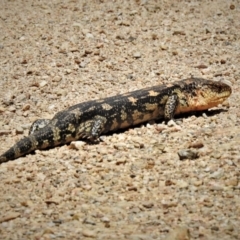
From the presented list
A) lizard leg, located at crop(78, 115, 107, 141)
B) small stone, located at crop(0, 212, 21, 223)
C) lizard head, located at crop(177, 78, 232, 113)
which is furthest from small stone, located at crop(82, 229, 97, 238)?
lizard head, located at crop(177, 78, 232, 113)

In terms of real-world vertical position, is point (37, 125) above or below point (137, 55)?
below

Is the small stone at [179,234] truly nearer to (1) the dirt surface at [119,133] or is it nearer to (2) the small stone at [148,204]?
(1) the dirt surface at [119,133]

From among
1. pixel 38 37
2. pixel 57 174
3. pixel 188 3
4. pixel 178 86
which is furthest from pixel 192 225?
pixel 188 3

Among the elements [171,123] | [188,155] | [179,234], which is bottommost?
[179,234]

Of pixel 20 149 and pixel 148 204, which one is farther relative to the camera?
pixel 20 149

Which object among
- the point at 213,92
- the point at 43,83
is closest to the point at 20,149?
the point at 43,83

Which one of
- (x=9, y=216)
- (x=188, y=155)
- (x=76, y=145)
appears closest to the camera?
(x=9, y=216)

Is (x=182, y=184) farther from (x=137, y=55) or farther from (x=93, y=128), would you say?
(x=137, y=55)
